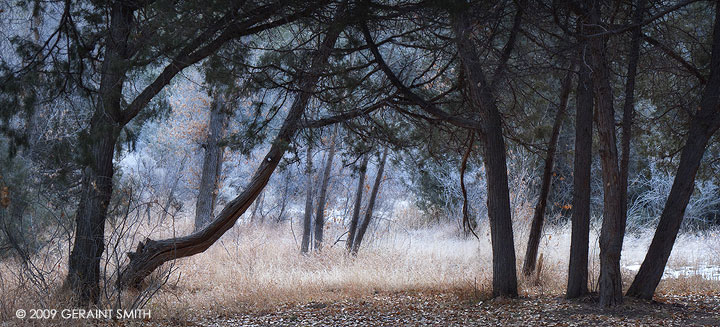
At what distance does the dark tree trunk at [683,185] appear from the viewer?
21.2 feet

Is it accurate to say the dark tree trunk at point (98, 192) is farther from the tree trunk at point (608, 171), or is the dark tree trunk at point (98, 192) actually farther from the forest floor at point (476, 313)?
the tree trunk at point (608, 171)

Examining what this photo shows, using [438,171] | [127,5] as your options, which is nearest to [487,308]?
[127,5]

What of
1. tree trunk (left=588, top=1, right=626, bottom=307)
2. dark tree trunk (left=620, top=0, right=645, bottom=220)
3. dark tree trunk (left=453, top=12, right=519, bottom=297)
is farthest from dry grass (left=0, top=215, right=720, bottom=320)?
dark tree trunk (left=620, top=0, right=645, bottom=220)

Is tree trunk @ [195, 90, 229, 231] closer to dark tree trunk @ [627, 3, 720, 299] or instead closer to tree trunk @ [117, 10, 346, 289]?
tree trunk @ [117, 10, 346, 289]

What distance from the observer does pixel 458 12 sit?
5316mm

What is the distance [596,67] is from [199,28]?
Result: 4.03 m

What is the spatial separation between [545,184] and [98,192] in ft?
19.4

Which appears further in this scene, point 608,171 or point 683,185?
point 683,185

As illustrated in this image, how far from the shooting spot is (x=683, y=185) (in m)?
6.49

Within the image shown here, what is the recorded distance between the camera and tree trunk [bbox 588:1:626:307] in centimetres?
595

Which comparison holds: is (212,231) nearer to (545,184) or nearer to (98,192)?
(98,192)

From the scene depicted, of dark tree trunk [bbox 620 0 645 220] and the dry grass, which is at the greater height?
dark tree trunk [bbox 620 0 645 220]

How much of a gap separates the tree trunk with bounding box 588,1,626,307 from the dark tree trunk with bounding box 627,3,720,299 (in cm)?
68

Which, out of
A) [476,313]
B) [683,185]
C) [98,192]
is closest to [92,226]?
[98,192]
